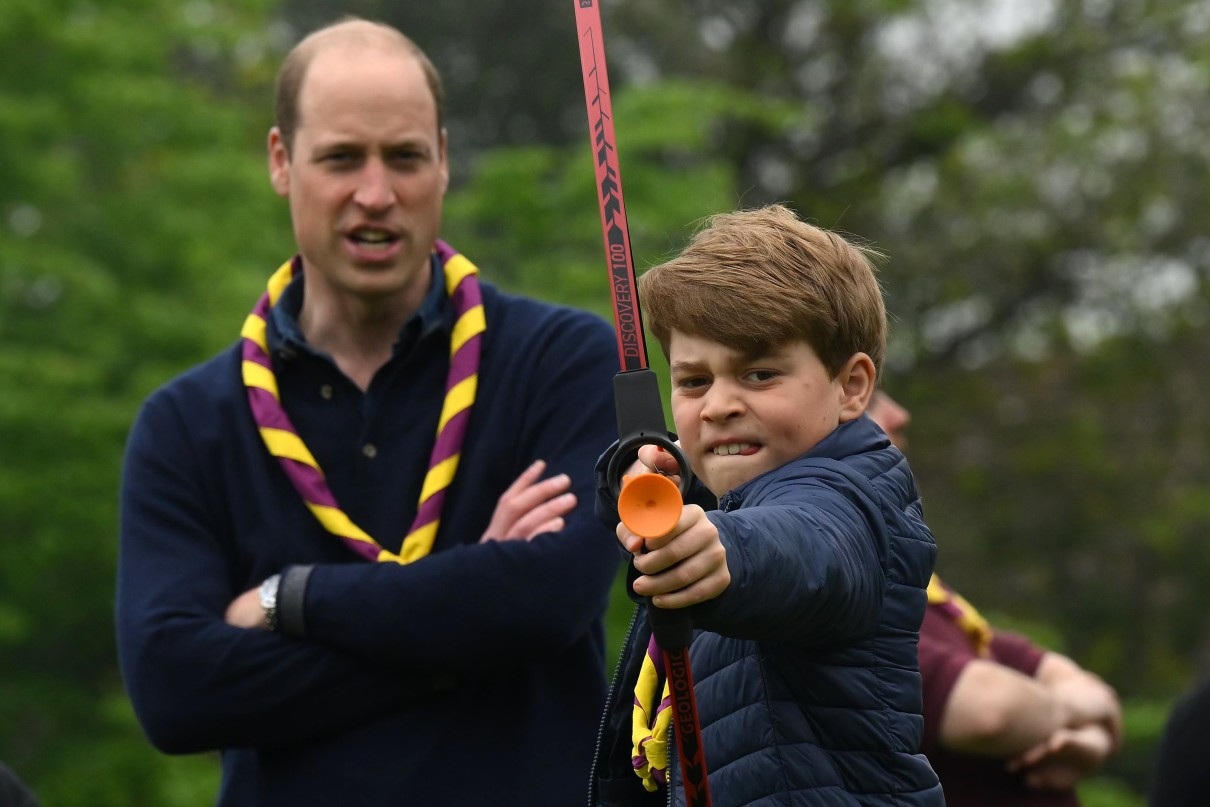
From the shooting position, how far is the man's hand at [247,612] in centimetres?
360

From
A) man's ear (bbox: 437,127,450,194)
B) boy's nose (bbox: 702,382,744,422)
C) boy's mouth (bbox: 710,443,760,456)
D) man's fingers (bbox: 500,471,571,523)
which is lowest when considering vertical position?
boy's mouth (bbox: 710,443,760,456)

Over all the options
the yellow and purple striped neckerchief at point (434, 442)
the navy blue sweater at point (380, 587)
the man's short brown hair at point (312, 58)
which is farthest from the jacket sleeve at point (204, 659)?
the man's short brown hair at point (312, 58)

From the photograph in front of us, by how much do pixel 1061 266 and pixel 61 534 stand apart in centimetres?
1372

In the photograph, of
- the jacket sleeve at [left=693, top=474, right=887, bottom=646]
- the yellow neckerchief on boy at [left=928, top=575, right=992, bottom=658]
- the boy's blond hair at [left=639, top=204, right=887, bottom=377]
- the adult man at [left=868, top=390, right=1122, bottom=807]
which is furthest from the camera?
the yellow neckerchief on boy at [left=928, top=575, right=992, bottom=658]

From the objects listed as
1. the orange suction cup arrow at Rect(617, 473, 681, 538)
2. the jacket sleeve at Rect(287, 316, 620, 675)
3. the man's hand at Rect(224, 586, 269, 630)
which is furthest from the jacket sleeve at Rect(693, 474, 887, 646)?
the man's hand at Rect(224, 586, 269, 630)

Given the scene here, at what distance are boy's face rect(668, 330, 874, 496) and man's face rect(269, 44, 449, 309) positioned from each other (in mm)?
1363

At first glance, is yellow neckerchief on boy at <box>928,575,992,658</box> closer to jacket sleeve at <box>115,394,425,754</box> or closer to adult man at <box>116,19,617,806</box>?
adult man at <box>116,19,617,806</box>

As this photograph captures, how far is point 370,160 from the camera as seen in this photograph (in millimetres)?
3846

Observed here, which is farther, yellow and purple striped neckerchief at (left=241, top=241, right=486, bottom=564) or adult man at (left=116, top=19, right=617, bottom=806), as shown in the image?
yellow and purple striped neckerchief at (left=241, top=241, right=486, bottom=564)

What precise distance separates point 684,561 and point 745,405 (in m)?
0.51

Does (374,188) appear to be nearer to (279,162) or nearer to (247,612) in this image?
(279,162)

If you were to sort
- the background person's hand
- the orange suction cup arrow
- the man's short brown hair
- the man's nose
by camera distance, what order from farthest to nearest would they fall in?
the background person's hand < the man's short brown hair < the man's nose < the orange suction cup arrow

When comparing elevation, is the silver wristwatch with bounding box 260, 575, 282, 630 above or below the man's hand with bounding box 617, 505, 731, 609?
above

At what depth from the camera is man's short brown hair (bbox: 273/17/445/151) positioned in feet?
13.0
